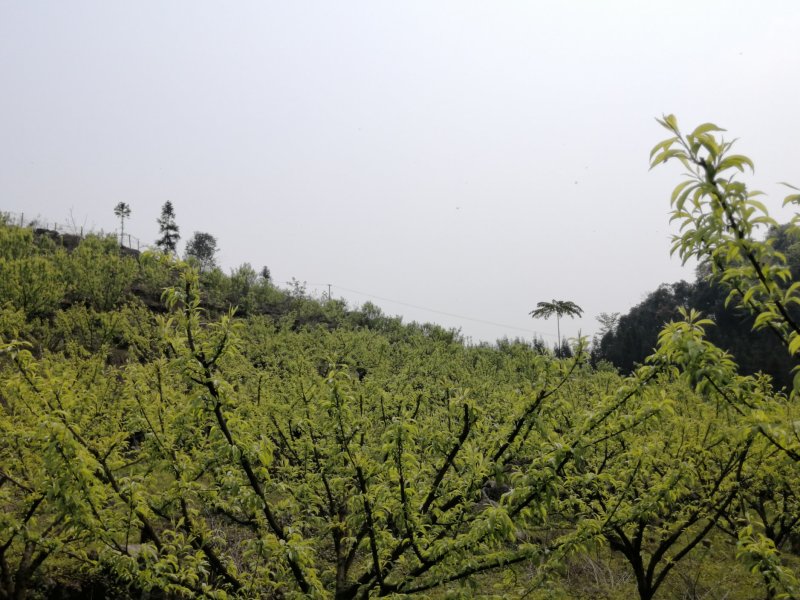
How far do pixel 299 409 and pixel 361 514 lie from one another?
2.99 meters

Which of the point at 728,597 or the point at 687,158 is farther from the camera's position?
the point at 728,597

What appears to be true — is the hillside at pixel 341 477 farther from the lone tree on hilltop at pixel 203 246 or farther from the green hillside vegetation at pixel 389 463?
the lone tree on hilltop at pixel 203 246

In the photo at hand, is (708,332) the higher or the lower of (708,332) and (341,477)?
the higher

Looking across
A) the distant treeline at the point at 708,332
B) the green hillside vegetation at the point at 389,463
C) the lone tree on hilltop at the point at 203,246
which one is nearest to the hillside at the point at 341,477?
the green hillside vegetation at the point at 389,463

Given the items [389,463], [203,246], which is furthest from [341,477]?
[203,246]

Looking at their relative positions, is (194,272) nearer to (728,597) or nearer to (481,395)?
(481,395)

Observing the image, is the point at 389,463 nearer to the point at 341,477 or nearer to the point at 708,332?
the point at 341,477

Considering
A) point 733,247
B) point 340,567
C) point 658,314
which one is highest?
point 658,314

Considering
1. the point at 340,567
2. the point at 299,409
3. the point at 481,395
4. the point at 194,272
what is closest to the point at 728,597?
the point at 481,395

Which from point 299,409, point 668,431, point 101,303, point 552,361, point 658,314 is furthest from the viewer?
point 658,314

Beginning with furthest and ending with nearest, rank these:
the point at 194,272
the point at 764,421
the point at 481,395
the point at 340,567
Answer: the point at 481,395 < the point at 340,567 < the point at 194,272 < the point at 764,421

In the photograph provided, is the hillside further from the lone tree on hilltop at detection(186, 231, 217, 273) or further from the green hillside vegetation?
the lone tree on hilltop at detection(186, 231, 217, 273)

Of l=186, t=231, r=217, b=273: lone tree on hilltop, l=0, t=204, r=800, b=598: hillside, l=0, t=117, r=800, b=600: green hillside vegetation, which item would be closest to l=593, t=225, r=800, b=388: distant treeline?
l=0, t=204, r=800, b=598: hillside

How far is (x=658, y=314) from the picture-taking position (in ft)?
146
